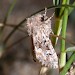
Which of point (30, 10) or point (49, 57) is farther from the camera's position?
point (30, 10)

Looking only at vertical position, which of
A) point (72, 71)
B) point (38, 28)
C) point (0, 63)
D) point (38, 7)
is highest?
point (38, 7)

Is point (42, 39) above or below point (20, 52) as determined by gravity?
above

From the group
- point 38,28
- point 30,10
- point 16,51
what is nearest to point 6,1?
point 30,10

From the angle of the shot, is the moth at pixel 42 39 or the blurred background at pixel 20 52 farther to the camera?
the blurred background at pixel 20 52

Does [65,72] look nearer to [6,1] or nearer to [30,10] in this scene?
[30,10]

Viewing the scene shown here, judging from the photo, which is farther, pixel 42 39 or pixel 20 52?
pixel 20 52

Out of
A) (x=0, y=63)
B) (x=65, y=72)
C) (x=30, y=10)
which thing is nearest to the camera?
(x=65, y=72)

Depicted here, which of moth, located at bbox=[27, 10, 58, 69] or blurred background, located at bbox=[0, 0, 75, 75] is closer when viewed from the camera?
moth, located at bbox=[27, 10, 58, 69]

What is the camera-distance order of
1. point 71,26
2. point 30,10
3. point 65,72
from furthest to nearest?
point 30,10 → point 71,26 → point 65,72
